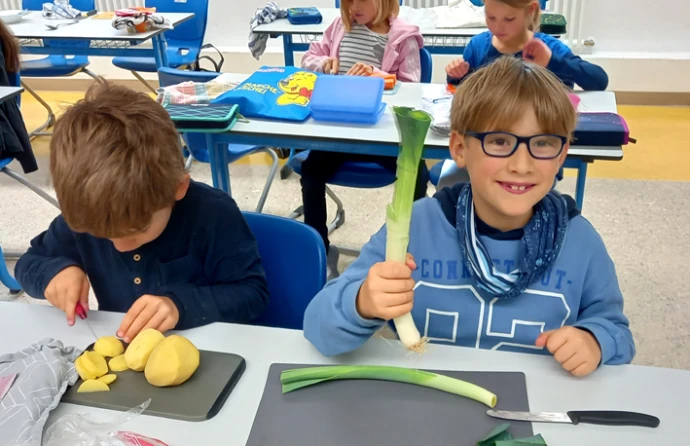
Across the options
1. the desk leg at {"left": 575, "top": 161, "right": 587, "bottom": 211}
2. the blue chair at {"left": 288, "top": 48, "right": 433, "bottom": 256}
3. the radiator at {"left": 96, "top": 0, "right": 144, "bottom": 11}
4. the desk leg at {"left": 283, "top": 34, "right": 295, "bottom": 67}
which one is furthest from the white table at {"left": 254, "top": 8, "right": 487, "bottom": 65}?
the radiator at {"left": 96, "top": 0, "right": 144, "bottom": 11}

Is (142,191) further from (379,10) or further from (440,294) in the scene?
(379,10)

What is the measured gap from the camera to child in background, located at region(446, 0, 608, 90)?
6.87ft

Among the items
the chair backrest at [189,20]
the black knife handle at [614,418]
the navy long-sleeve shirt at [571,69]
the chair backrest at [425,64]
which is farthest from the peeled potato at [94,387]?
the chair backrest at [189,20]

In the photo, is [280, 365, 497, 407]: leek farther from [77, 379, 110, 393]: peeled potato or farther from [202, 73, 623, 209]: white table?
[202, 73, 623, 209]: white table

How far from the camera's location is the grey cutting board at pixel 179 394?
0.82m

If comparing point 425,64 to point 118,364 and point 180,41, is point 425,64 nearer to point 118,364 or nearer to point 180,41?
point 118,364

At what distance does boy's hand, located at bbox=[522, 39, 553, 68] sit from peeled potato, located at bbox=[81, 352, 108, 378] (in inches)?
70.6

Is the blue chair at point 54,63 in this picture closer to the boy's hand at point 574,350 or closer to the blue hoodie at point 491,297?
the blue hoodie at point 491,297

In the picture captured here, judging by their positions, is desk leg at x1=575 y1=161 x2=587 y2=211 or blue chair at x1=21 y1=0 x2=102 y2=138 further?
blue chair at x1=21 y1=0 x2=102 y2=138

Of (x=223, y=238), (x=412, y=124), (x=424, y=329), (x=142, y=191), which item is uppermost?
(x=412, y=124)

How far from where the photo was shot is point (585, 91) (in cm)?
225

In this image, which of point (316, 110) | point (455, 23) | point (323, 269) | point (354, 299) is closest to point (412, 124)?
point (354, 299)

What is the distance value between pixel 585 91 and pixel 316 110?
1.04 metres

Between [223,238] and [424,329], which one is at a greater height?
[223,238]
